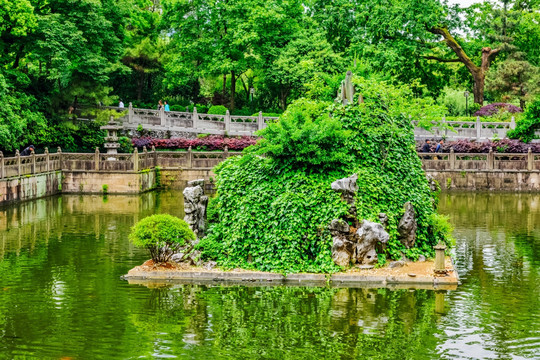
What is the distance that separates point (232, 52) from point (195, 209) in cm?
3482

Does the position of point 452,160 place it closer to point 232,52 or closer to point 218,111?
point 218,111

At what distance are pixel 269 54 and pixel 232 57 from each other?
2.61 metres

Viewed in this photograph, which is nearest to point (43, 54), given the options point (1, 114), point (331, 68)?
point (1, 114)

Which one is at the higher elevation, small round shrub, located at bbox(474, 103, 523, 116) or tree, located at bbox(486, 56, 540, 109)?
tree, located at bbox(486, 56, 540, 109)

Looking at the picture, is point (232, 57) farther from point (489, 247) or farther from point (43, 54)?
point (489, 247)

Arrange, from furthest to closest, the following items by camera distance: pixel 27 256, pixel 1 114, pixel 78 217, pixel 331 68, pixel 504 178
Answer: pixel 331 68 < pixel 504 178 < pixel 1 114 < pixel 78 217 < pixel 27 256

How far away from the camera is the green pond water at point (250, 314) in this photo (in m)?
14.1

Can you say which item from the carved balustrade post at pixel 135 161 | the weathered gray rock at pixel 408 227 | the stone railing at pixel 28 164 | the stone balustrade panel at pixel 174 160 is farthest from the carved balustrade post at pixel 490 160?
the weathered gray rock at pixel 408 227

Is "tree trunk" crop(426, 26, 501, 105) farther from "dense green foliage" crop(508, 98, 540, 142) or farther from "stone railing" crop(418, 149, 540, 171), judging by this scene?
"stone railing" crop(418, 149, 540, 171)

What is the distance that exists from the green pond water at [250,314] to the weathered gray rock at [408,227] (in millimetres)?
1716

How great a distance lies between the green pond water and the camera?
14.1 m

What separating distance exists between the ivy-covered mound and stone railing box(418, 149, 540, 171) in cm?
1971

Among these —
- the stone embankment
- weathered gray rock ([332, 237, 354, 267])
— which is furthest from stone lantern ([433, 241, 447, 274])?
the stone embankment

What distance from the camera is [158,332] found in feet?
49.9
